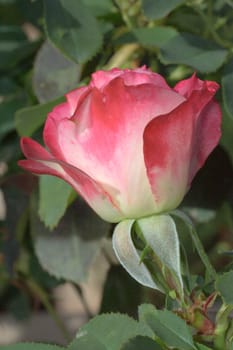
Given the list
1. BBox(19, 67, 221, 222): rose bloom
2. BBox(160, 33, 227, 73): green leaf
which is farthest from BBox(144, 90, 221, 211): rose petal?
BBox(160, 33, 227, 73): green leaf

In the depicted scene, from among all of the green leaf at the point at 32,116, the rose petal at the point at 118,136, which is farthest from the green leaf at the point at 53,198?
the rose petal at the point at 118,136

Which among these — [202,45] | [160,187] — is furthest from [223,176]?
[160,187]

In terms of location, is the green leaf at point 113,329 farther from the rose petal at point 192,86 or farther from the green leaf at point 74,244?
the green leaf at point 74,244

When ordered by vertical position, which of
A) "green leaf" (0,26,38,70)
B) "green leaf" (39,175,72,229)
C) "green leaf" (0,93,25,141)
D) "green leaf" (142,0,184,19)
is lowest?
"green leaf" (39,175,72,229)

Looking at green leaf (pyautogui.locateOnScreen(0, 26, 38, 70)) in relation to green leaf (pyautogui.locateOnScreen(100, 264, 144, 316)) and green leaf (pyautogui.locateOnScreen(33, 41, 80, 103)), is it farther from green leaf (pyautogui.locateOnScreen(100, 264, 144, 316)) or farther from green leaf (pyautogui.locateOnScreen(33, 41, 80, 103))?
green leaf (pyautogui.locateOnScreen(100, 264, 144, 316))

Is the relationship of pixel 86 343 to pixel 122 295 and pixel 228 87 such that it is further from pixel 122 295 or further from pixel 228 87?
pixel 122 295

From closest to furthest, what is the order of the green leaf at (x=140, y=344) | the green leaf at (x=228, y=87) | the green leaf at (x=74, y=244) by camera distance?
the green leaf at (x=140, y=344)
the green leaf at (x=228, y=87)
the green leaf at (x=74, y=244)

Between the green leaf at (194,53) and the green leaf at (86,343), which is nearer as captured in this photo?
the green leaf at (86,343)
